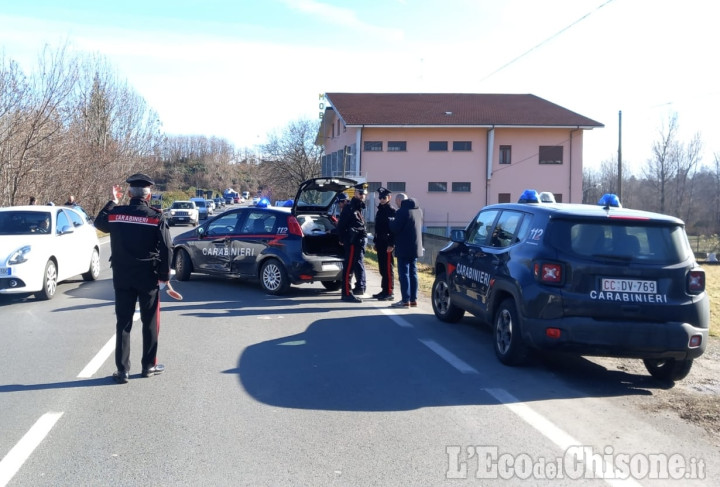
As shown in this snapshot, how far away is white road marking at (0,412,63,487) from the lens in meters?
4.39

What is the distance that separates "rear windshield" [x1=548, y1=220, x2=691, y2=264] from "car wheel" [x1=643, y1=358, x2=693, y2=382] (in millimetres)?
1059

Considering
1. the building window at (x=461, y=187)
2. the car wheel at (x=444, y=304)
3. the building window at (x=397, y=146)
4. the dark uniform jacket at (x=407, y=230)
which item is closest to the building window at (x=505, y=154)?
the building window at (x=461, y=187)

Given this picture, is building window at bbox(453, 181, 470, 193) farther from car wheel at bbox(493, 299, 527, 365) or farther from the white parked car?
car wheel at bbox(493, 299, 527, 365)

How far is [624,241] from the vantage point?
21.9ft

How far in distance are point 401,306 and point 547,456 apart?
6.56 m

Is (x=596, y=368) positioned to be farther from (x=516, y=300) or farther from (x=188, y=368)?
(x=188, y=368)

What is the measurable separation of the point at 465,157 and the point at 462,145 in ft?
2.54

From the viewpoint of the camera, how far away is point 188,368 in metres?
7.09

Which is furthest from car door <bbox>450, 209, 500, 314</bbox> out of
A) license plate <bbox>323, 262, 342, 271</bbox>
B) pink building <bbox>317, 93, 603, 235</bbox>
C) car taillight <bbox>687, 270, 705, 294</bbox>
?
pink building <bbox>317, 93, 603, 235</bbox>

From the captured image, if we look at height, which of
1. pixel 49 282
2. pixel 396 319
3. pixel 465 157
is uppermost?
pixel 465 157

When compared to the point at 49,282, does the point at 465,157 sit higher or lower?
higher

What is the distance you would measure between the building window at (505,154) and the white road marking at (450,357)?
36170mm

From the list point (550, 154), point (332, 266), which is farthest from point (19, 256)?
point (550, 154)

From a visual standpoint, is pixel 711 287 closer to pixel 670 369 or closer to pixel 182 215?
pixel 670 369
